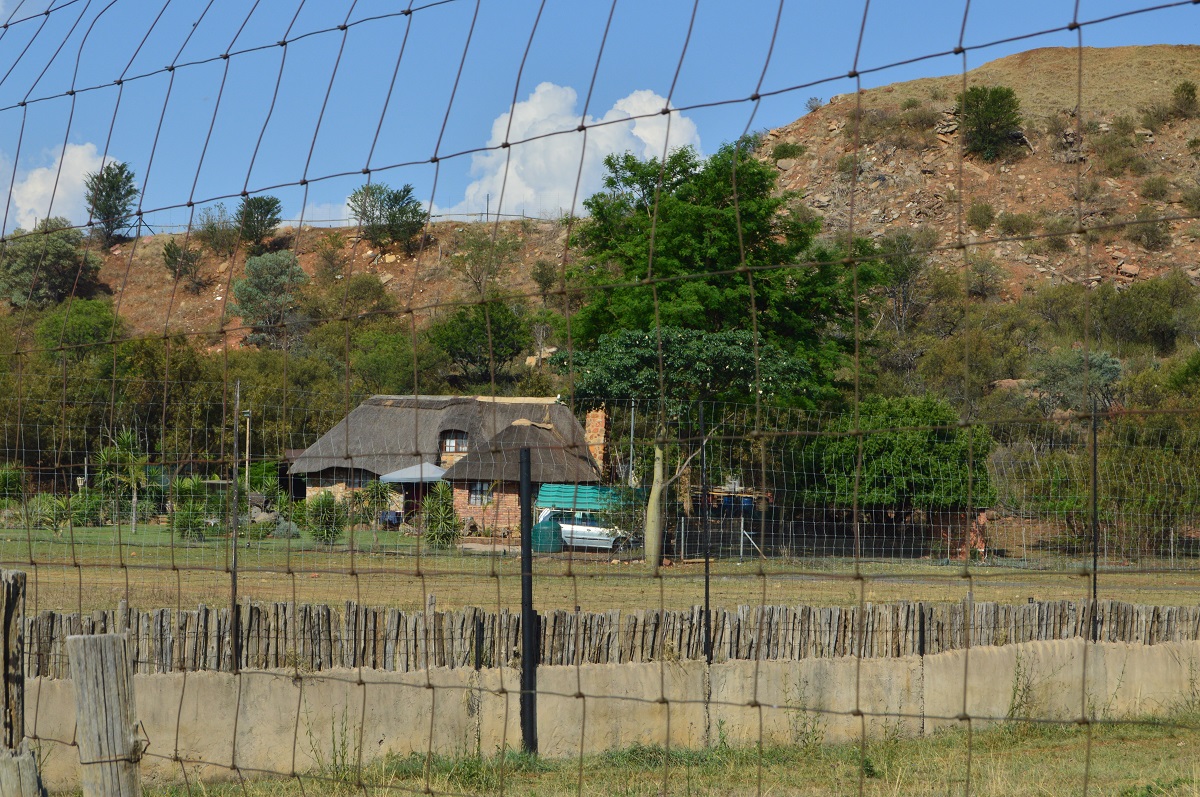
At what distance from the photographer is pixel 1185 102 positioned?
61750mm

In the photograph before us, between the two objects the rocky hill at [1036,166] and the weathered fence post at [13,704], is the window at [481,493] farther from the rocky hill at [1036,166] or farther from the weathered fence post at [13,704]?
the rocky hill at [1036,166]

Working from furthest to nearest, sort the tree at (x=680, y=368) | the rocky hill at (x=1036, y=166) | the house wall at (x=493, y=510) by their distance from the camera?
the rocky hill at (x=1036, y=166), the tree at (x=680, y=368), the house wall at (x=493, y=510)

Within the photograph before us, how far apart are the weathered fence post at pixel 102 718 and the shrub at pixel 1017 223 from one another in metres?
49.1

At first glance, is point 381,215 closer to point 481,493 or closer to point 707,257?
point 481,493

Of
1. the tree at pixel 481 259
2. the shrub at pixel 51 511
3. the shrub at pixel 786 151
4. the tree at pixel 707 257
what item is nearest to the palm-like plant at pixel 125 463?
the shrub at pixel 51 511

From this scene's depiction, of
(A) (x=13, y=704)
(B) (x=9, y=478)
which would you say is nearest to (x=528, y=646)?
(A) (x=13, y=704)

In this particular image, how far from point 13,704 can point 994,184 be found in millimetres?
60162

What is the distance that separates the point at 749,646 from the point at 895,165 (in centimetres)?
5918

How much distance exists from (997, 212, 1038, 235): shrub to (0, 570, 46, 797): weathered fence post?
48.9 meters

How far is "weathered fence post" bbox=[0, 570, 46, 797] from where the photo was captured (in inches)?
135

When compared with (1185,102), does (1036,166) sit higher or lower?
lower

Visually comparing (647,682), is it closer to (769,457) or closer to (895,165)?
(769,457)

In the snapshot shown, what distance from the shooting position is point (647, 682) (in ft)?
22.6

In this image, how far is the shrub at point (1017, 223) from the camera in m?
49.0
